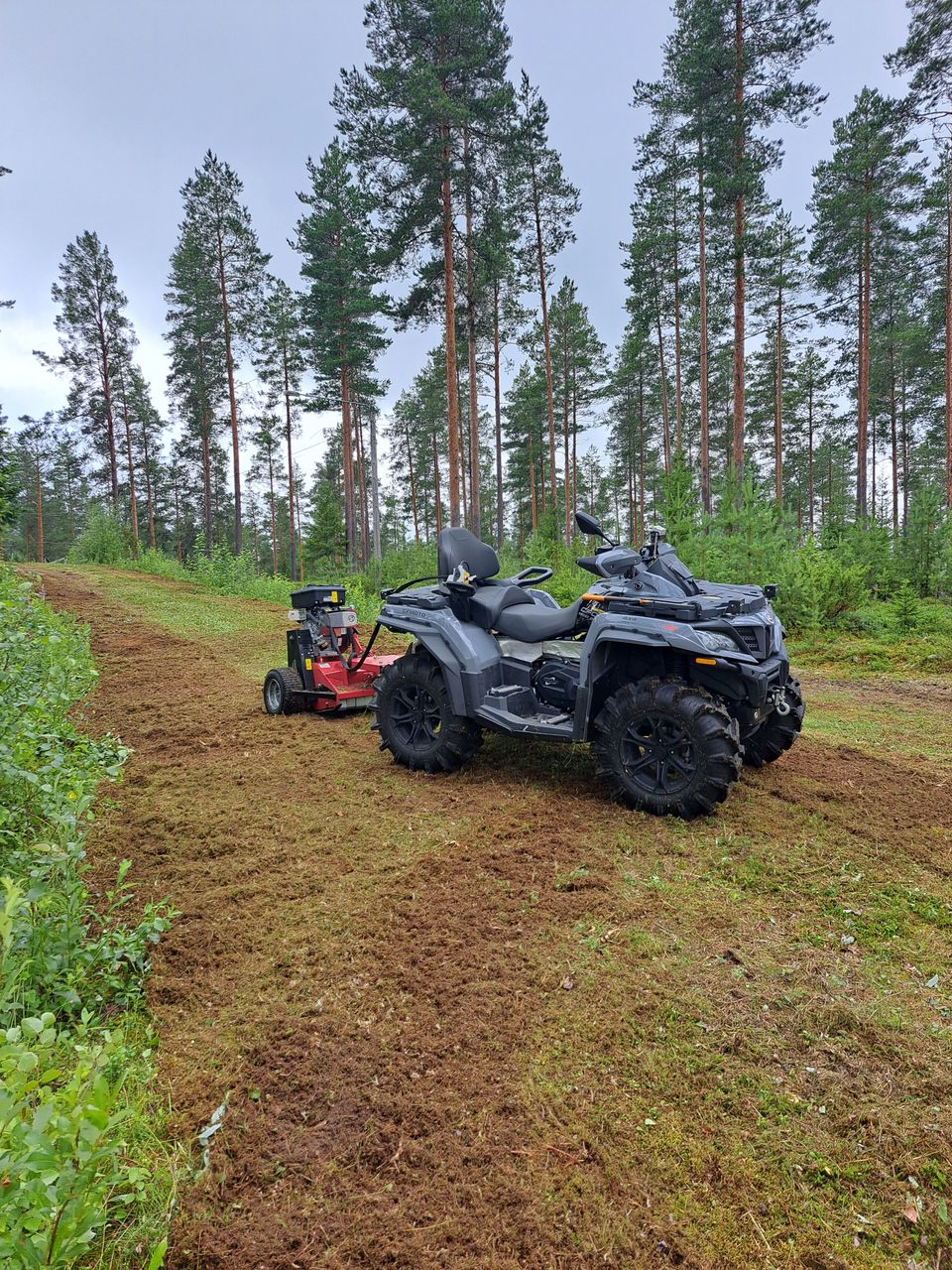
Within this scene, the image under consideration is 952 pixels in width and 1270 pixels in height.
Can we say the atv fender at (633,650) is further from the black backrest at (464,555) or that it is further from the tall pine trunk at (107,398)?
the tall pine trunk at (107,398)

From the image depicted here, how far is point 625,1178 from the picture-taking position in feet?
5.35

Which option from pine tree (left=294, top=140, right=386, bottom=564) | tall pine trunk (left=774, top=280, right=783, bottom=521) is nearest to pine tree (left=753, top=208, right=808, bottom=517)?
tall pine trunk (left=774, top=280, right=783, bottom=521)

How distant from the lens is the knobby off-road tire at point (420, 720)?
4652 millimetres

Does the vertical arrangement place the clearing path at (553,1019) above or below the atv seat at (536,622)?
below

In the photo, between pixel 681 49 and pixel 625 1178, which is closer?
pixel 625 1178

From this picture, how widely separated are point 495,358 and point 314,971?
26.6m

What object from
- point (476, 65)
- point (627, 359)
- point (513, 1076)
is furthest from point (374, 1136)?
point (627, 359)

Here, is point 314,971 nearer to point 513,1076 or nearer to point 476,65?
point 513,1076

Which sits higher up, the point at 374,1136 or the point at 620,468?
the point at 620,468

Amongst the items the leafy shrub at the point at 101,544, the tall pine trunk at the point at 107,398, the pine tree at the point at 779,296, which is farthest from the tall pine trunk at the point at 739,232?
the tall pine trunk at the point at 107,398

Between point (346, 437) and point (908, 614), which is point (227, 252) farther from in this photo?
point (908, 614)

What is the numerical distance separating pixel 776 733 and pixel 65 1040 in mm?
4134

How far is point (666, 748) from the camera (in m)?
3.74

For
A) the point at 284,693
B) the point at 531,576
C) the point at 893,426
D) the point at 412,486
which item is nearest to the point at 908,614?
the point at 531,576
